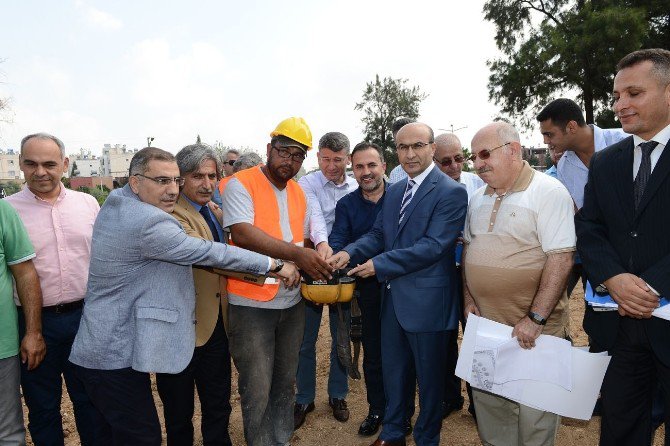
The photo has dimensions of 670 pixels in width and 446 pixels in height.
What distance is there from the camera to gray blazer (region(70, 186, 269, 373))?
8.59 ft

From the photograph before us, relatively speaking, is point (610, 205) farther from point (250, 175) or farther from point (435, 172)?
point (250, 175)

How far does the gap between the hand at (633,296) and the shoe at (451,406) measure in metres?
2.26

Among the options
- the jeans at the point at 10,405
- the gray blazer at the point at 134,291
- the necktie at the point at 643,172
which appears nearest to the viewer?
the necktie at the point at 643,172

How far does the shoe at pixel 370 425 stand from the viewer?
13.3 ft

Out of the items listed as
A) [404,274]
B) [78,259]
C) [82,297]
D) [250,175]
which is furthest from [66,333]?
[404,274]

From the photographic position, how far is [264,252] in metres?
3.24

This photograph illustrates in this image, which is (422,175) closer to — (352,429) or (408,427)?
(408,427)

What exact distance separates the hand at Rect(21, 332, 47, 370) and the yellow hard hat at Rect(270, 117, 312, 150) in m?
2.13

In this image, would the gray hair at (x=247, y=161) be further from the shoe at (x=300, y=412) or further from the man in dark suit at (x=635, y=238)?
the man in dark suit at (x=635, y=238)

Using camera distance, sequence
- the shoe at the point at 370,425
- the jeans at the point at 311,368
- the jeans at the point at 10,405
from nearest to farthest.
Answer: the jeans at the point at 10,405
the shoe at the point at 370,425
the jeans at the point at 311,368

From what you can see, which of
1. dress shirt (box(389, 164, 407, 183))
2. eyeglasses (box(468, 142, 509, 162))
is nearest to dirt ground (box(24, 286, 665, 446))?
dress shirt (box(389, 164, 407, 183))

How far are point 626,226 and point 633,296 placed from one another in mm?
392

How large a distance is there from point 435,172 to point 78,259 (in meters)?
2.75

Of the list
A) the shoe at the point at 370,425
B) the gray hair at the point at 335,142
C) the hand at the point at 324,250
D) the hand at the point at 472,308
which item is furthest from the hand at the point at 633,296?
the gray hair at the point at 335,142
